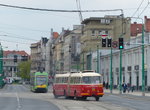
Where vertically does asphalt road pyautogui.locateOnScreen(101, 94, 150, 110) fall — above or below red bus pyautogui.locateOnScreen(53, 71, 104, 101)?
below

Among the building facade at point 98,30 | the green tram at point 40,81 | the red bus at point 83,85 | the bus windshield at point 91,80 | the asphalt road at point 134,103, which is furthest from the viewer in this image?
the building facade at point 98,30

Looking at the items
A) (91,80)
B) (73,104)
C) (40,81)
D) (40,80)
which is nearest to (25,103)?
(73,104)

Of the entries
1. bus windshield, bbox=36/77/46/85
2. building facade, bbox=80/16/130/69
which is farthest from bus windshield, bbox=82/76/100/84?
building facade, bbox=80/16/130/69

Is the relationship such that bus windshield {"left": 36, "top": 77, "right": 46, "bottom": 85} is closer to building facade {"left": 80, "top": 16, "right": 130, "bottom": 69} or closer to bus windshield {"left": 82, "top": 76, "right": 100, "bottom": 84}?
bus windshield {"left": 82, "top": 76, "right": 100, "bottom": 84}

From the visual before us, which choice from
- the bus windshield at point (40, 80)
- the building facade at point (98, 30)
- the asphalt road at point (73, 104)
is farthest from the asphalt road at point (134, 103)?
the building facade at point (98, 30)

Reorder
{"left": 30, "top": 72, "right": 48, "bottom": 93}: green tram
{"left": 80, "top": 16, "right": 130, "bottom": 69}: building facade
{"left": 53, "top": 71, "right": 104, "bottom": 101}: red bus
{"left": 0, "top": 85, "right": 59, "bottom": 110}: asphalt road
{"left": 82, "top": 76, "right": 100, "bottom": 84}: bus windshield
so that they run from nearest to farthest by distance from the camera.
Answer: {"left": 0, "top": 85, "right": 59, "bottom": 110}: asphalt road, {"left": 53, "top": 71, "right": 104, "bottom": 101}: red bus, {"left": 82, "top": 76, "right": 100, "bottom": 84}: bus windshield, {"left": 30, "top": 72, "right": 48, "bottom": 93}: green tram, {"left": 80, "top": 16, "right": 130, "bottom": 69}: building facade

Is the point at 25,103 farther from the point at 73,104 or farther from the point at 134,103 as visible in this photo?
the point at 134,103

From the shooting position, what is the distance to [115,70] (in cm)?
10019

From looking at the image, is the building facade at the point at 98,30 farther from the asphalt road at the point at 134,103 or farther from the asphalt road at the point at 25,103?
the asphalt road at the point at 134,103

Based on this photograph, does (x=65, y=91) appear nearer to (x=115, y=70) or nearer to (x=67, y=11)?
(x=67, y=11)

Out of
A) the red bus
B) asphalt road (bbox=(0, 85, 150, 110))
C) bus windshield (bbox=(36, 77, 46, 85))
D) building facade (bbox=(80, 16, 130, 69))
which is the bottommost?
asphalt road (bbox=(0, 85, 150, 110))

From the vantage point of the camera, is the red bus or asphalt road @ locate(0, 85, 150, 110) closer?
asphalt road @ locate(0, 85, 150, 110)

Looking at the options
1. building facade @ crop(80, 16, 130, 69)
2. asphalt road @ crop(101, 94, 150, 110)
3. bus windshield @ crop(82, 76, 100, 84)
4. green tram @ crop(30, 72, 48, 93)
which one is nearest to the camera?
asphalt road @ crop(101, 94, 150, 110)

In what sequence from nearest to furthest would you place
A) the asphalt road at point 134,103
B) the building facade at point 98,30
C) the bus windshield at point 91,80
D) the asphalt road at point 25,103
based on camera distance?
the asphalt road at point 25,103, the asphalt road at point 134,103, the bus windshield at point 91,80, the building facade at point 98,30
